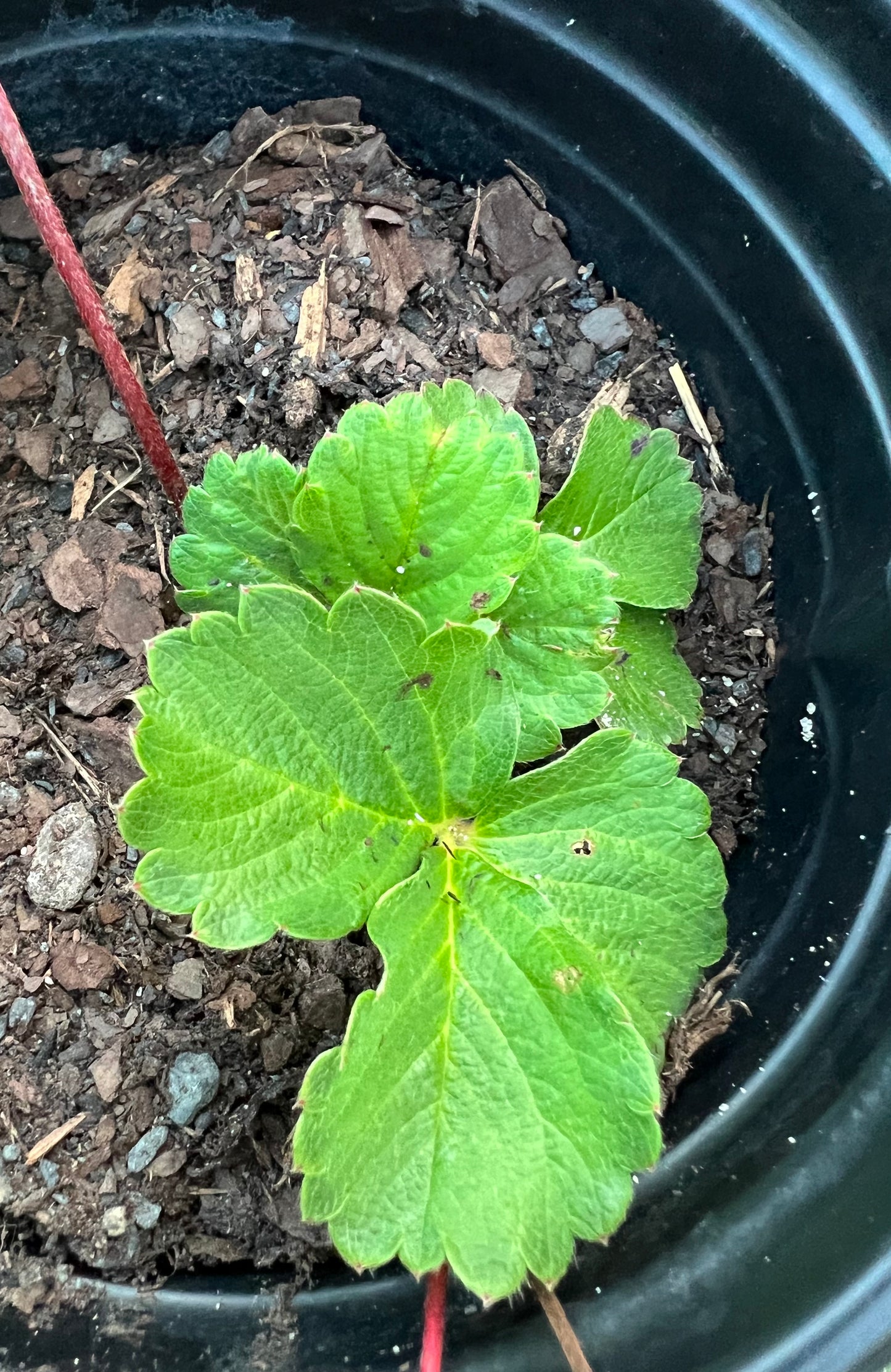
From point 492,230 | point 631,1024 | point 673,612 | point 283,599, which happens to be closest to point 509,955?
point 631,1024

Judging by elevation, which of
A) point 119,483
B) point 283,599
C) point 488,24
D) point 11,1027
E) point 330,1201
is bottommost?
point 11,1027

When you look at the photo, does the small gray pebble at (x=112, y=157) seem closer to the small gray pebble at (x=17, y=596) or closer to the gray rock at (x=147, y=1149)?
the small gray pebble at (x=17, y=596)

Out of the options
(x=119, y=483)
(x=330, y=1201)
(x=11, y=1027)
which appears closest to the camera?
(x=330, y=1201)

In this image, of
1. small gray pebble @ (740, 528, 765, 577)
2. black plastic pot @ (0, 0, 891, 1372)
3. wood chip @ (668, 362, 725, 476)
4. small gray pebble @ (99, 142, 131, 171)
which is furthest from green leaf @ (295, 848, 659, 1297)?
small gray pebble @ (99, 142, 131, 171)

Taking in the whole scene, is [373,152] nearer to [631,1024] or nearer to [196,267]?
[196,267]

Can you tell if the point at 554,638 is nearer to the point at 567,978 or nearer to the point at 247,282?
the point at 567,978

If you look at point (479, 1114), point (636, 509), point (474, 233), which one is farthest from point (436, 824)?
point (474, 233)
